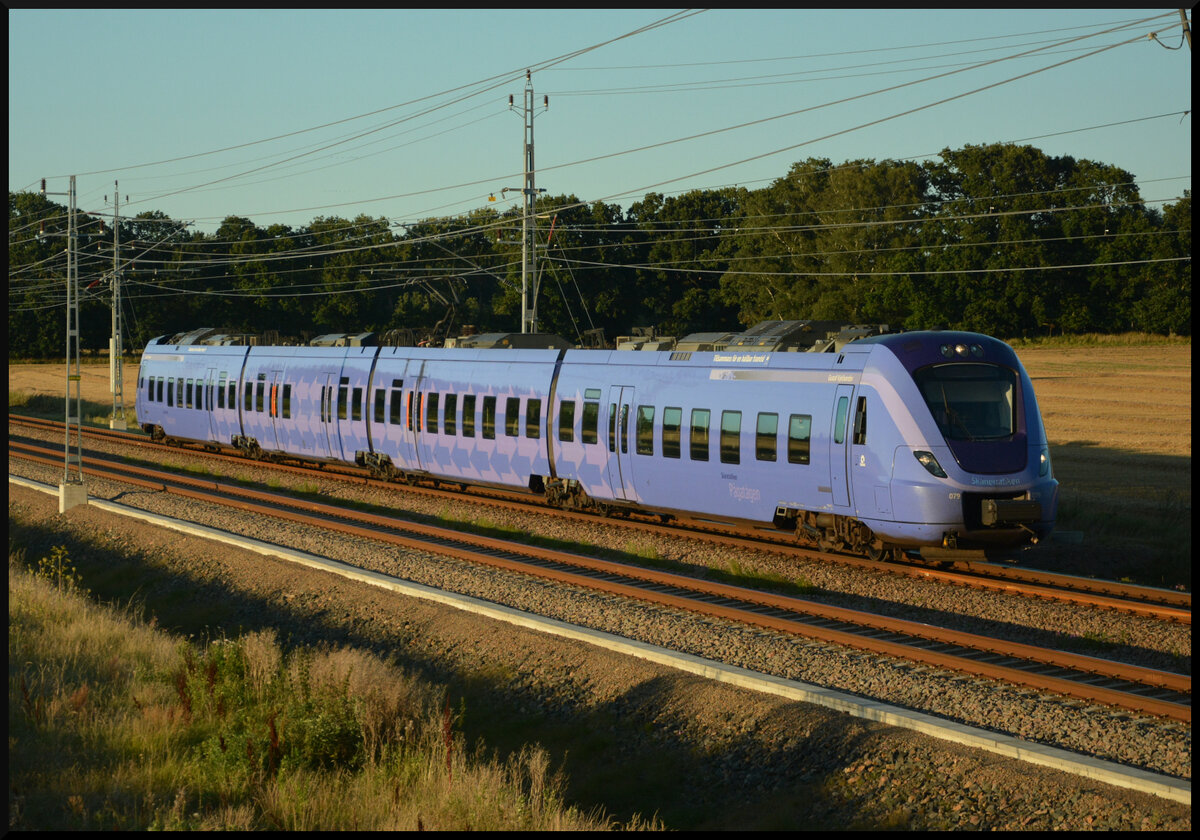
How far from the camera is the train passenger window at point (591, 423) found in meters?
22.4

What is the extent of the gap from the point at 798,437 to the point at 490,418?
9.04 m

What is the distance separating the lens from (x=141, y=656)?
1488cm

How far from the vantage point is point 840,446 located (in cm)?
1722

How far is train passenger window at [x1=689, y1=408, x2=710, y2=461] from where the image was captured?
20.0 meters

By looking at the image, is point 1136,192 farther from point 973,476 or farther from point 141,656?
point 141,656

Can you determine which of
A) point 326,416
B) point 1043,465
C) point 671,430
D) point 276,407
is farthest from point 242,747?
point 276,407

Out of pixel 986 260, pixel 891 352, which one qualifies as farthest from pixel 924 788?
pixel 986 260

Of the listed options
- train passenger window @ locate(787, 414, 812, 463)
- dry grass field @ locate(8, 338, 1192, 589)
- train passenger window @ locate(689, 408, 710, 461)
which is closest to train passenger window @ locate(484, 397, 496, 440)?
train passenger window @ locate(689, 408, 710, 461)

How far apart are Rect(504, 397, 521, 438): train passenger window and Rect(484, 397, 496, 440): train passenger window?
466mm

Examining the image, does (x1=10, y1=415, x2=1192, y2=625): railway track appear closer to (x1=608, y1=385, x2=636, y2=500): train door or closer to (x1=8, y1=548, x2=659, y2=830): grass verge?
(x1=608, y1=385, x2=636, y2=500): train door

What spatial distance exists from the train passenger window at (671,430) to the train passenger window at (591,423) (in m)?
1.91

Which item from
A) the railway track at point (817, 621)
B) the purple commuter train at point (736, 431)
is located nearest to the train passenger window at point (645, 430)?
the purple commuter train at point (736, 431)

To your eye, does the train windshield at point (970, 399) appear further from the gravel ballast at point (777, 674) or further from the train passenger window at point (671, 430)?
the train passenger window at point (671, 430)

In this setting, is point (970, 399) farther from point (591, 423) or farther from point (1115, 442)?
point (1115, 442)
